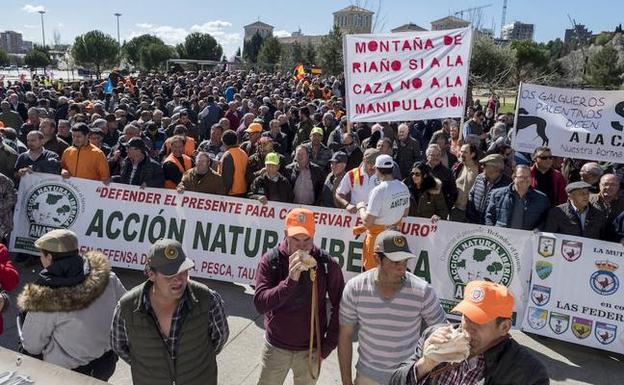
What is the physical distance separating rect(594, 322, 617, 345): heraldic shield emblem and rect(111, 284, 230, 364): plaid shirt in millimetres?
3669

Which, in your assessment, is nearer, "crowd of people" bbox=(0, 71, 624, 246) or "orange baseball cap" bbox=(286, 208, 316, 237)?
"orange baseball cap" bbox=(286, 208, 316, 237)

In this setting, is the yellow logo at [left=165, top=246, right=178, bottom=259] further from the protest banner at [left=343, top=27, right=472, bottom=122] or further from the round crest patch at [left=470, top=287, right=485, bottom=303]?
the protest banner at [left=343, top=27, right=472, bottom=122]

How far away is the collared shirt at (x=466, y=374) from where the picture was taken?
2.10 m

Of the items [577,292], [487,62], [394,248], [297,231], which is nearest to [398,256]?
[394,248]

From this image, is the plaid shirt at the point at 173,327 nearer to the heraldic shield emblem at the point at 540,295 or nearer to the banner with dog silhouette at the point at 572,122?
the heraldic shield emblem at the point at 540,295

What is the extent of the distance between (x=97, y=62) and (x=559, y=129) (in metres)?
56.8

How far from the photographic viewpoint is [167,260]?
107 inches

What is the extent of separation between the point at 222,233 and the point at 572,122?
470cm

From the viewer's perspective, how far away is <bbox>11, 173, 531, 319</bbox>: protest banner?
518 cm

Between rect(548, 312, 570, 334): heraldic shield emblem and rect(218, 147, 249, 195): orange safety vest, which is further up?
rect(218, 147, 249, 195): orange safety vest

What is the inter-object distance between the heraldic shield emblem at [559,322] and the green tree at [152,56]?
61.0 metres

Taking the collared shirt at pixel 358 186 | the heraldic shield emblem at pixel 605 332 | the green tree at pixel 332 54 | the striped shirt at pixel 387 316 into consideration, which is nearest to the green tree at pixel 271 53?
the green tree at pixel 332 54

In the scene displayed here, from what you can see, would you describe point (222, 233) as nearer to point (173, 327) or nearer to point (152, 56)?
point (173, 327)

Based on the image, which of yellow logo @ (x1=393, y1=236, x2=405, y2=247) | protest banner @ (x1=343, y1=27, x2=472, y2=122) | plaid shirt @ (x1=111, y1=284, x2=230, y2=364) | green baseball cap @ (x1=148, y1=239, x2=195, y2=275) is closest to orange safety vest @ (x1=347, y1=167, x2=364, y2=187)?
protest banner @ (x1=343, y1=27, x2=472, y2=122)
